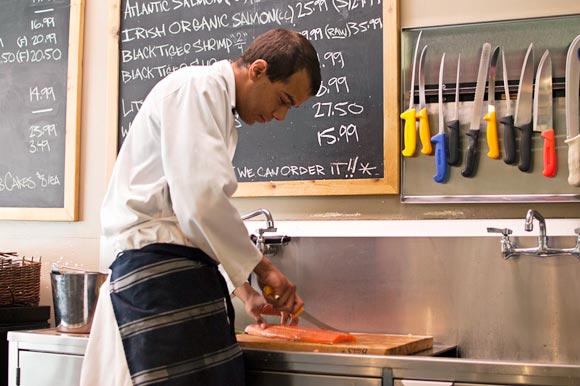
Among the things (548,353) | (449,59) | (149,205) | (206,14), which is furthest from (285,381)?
(206,14)

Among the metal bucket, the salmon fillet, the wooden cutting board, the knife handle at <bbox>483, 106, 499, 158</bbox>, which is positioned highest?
the knife handle at <bbox>483, 106, 499, 158</bbox>

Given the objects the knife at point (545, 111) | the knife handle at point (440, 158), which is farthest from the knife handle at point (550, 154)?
the knife handle at point (440, 158)

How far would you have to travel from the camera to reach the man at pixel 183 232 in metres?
2.01

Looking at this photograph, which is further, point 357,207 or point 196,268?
point 357,207

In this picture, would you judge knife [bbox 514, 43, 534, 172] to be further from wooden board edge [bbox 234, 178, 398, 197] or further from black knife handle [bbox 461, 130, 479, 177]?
wooden board edge [bbox 234, 178, 398, 197]

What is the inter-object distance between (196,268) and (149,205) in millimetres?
208

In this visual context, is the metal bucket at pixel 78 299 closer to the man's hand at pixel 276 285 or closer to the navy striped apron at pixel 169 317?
the navy striped apron at pixel 169 317

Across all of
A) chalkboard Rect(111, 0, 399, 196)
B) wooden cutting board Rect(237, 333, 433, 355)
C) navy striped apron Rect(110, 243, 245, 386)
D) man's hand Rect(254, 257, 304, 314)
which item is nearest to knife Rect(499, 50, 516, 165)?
chalkboard Rect(111, 0, 399, 196)

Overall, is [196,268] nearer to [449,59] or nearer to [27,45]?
[449,59]

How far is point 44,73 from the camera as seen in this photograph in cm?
345

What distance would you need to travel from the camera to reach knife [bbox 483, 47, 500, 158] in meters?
2.62

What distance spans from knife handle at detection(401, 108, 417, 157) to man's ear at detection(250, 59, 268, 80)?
28.7 inches

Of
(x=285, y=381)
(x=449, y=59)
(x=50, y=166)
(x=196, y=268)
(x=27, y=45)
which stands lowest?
(x=285, y=381)

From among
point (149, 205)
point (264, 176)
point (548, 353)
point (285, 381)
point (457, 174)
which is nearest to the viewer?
point (149, 205)
